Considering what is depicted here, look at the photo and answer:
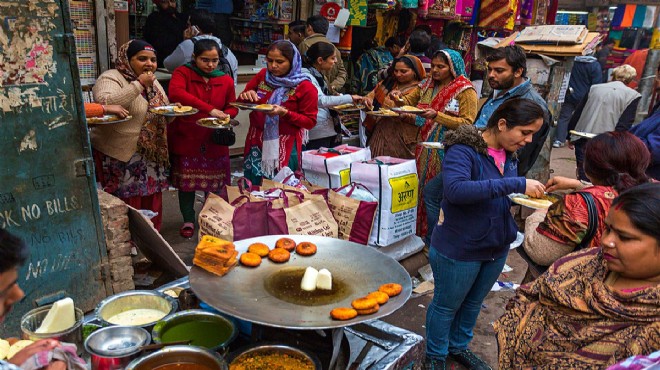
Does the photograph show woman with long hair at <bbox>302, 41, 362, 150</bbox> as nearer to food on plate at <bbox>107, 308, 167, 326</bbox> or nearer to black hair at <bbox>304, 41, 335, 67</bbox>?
black hair at <bbox>304, 41, 335, 67</bbox>

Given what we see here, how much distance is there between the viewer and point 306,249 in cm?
251

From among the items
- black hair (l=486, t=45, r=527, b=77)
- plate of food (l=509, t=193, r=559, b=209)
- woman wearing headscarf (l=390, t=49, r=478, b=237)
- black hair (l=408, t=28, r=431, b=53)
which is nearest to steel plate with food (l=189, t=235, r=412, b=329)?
plate of food (l=509, t=193, r=559, b=209)

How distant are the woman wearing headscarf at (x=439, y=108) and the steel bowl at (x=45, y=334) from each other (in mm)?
3050

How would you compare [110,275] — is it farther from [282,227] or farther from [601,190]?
[601,190]

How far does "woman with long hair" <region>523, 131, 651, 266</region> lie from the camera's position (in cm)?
236

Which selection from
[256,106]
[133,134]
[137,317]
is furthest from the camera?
[256,106]

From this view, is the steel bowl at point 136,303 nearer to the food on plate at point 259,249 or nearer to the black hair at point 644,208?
the food on plate at point 259,249

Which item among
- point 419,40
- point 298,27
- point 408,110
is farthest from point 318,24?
point 408,110

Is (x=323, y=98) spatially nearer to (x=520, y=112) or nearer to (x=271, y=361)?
(x=520, y=112)

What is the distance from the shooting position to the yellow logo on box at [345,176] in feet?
14.4

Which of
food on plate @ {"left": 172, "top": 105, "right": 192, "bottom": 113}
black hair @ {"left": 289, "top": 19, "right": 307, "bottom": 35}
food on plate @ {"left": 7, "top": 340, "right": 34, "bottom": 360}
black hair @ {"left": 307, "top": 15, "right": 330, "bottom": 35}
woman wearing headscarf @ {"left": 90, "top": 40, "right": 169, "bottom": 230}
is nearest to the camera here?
food on plate @ {"left": 7, "top": 340, "right": 34, "bottom": 360}

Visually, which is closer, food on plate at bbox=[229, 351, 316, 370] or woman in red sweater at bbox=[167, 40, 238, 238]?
food on plate at bbox=[229, 351, 316, 370]

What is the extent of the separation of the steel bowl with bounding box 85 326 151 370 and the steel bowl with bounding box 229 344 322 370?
340mm

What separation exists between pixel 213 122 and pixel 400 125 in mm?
1806
